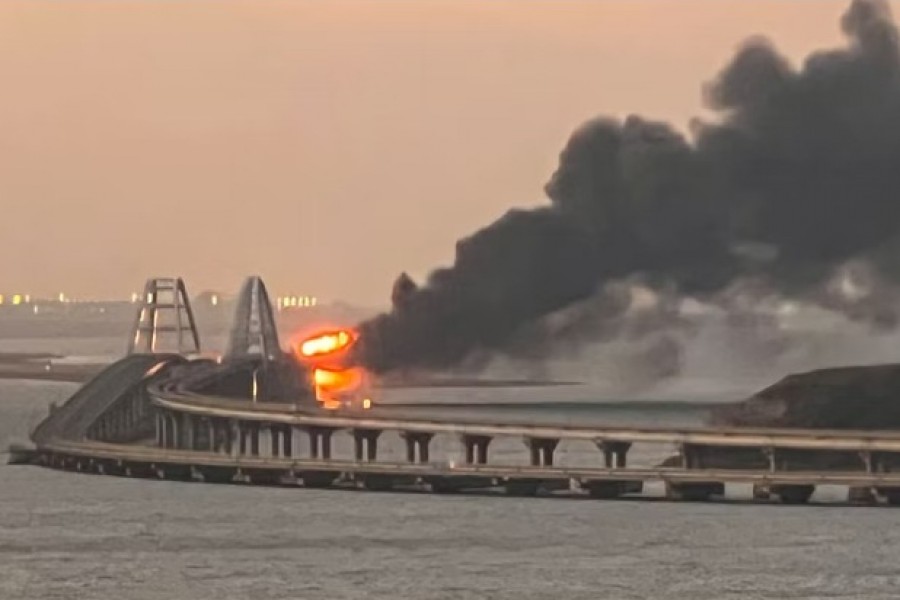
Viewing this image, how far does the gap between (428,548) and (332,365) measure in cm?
10790

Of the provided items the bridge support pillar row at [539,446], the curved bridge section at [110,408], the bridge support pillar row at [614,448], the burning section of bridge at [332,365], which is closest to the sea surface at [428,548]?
the bridge support pillar row at [614,448]

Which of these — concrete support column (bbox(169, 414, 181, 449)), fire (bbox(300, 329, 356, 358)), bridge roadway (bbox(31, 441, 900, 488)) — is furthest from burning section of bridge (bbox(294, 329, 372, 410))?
bridge roadway (bbox(31, 441, 900, 488))

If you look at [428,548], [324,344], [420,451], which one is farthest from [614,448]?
[324,344]

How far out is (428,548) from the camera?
56.2m

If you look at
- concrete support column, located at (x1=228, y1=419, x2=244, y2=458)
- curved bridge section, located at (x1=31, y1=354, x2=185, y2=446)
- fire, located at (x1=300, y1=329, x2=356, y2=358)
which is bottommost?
concrete support column, located at (x1=228, y1=419, x2=244, y2=458)

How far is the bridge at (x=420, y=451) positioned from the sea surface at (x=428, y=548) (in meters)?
0.79

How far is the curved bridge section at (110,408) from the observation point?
109488mm

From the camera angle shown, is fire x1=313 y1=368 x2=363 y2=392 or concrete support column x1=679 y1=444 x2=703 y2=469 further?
fire x1=313 y1=368 x2=363 y2=392

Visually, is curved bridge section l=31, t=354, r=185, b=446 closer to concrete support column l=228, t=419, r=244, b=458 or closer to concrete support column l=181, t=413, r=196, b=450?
concrete support column l=181, t=413, r=196, b=450

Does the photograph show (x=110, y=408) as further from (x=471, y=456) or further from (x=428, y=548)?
(x=428, y=548)

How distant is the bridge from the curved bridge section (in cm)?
15

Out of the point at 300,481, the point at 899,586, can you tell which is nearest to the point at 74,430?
the point at 300,481

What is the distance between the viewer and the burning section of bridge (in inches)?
6132

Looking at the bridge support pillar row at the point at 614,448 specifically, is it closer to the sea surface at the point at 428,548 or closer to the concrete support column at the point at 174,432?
the sea surface at the point at 428,548
